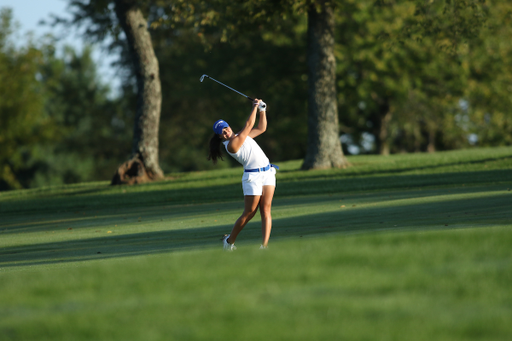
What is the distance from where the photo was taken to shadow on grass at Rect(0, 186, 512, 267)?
916cm

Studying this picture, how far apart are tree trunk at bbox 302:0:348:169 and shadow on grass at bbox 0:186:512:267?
1220cm

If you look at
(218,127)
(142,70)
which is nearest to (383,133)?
(142,70)

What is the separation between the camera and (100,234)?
38.2 ft

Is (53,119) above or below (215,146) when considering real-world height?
above

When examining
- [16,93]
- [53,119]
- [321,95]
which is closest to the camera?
[321,95]

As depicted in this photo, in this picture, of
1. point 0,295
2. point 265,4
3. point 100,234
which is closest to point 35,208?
point 100,234

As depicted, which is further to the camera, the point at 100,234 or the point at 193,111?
the point at 193,111

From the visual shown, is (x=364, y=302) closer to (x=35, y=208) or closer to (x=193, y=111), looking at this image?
(x=35, y=208)

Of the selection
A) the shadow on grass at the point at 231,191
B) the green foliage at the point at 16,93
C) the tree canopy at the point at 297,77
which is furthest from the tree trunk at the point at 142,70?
the green foliage at the point at 16,93

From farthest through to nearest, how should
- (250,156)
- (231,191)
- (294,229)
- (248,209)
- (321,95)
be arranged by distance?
1. (321,95)
2. (231,191)
3. (294,229)
4. (248,209)
5. (250,156)

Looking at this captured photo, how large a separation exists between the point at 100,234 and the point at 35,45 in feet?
126

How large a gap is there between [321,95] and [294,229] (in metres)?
14.9

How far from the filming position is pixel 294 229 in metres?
10.6

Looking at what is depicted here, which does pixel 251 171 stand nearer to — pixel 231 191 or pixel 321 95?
pixel 231 191
